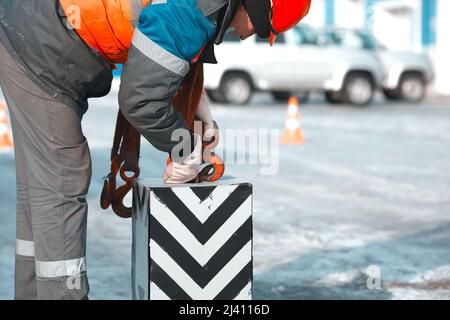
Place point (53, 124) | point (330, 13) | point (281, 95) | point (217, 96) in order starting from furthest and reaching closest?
point (330, 13)
point (281, 95)
point (217, 96)
point (53, 124)

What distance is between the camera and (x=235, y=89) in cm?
1820

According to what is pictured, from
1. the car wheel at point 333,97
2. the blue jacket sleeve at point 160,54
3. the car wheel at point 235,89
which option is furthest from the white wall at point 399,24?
the blue jacket sleeve at point 160,54

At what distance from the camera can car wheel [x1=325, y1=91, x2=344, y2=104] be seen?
1930 cm

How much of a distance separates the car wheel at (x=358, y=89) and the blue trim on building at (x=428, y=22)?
32.3 feet

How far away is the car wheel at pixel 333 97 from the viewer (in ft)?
63.3

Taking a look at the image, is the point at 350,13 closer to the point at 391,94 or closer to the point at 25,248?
the point at 391,94

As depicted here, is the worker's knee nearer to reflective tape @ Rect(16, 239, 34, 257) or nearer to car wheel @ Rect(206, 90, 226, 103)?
reflective tape @ Rect(16, 239, 34, 257)

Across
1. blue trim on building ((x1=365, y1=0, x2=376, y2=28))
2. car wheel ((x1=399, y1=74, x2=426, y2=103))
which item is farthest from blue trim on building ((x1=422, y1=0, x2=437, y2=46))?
car wheel ((x1=399, y1=74, x2=426, y2=103))

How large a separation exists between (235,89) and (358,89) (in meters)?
2.83

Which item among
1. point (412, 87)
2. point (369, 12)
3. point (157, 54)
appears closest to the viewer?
point (157, 54)

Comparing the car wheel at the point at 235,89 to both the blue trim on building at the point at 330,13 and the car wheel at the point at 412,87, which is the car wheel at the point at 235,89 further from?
the blue trim on building at the point at 330,13

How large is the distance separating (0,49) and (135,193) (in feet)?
2.58

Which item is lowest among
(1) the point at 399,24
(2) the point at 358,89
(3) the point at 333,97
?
(3) the point at 333,97

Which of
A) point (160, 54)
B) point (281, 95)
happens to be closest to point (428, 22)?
point (281, 95)
